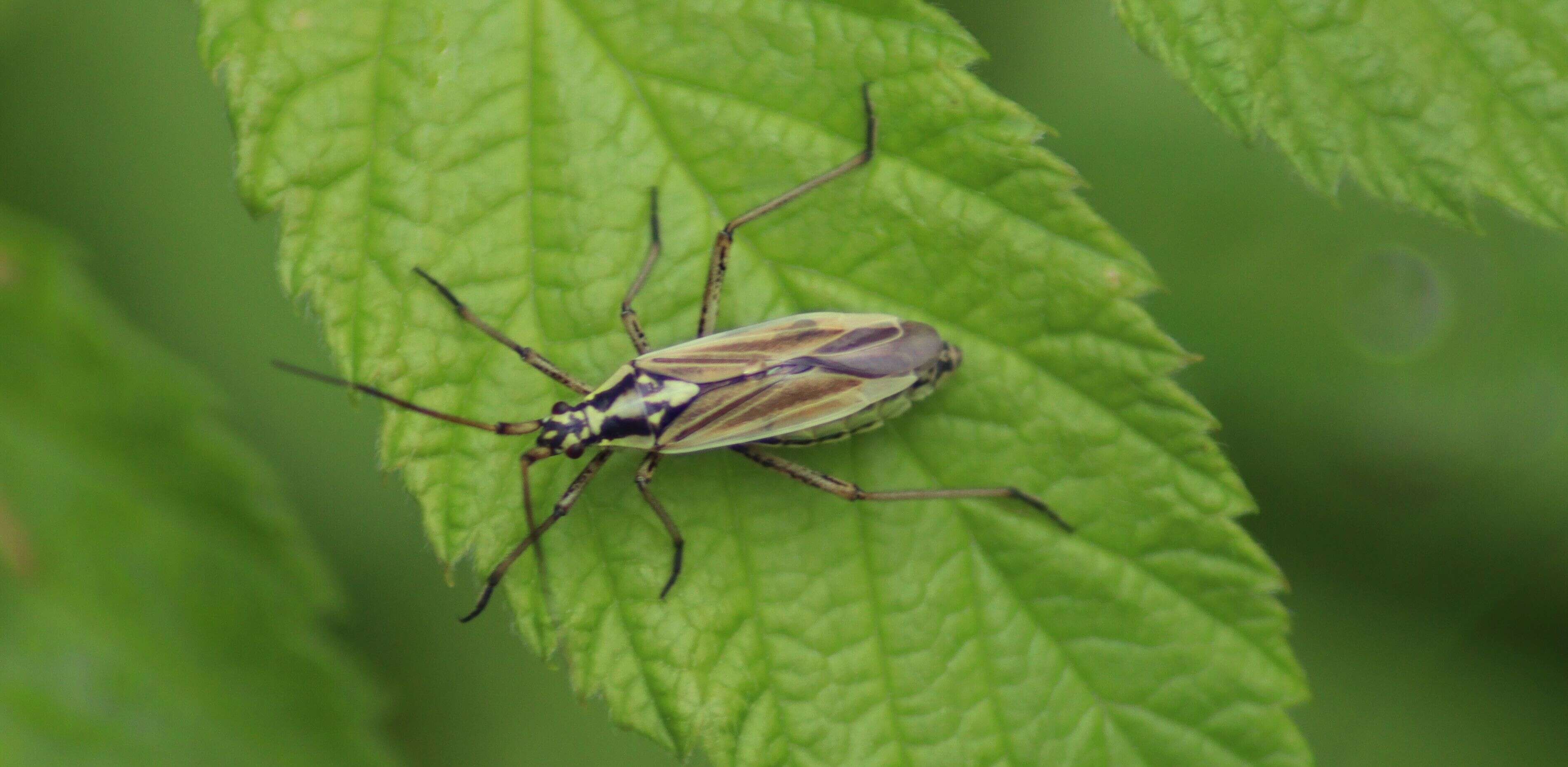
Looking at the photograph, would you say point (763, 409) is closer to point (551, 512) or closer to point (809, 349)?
point (809, 349)

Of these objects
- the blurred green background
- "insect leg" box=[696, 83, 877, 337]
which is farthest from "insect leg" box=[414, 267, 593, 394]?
the blurred green background

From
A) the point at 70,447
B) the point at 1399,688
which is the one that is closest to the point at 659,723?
the point at 70,447

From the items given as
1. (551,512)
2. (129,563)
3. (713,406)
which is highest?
(713,406)

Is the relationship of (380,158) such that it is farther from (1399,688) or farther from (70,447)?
(1399,688)

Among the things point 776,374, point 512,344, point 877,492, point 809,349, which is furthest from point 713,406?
point 512,344

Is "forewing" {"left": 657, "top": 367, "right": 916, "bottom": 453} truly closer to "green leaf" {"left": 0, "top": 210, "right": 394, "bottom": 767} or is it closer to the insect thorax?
the insect thorax

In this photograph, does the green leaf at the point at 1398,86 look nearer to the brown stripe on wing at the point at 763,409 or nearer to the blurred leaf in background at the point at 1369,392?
→ the brown stripe on wing at the point at 763,409

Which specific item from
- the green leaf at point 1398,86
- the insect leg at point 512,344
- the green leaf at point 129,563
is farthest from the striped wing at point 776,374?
the green leaf at point 129,563
